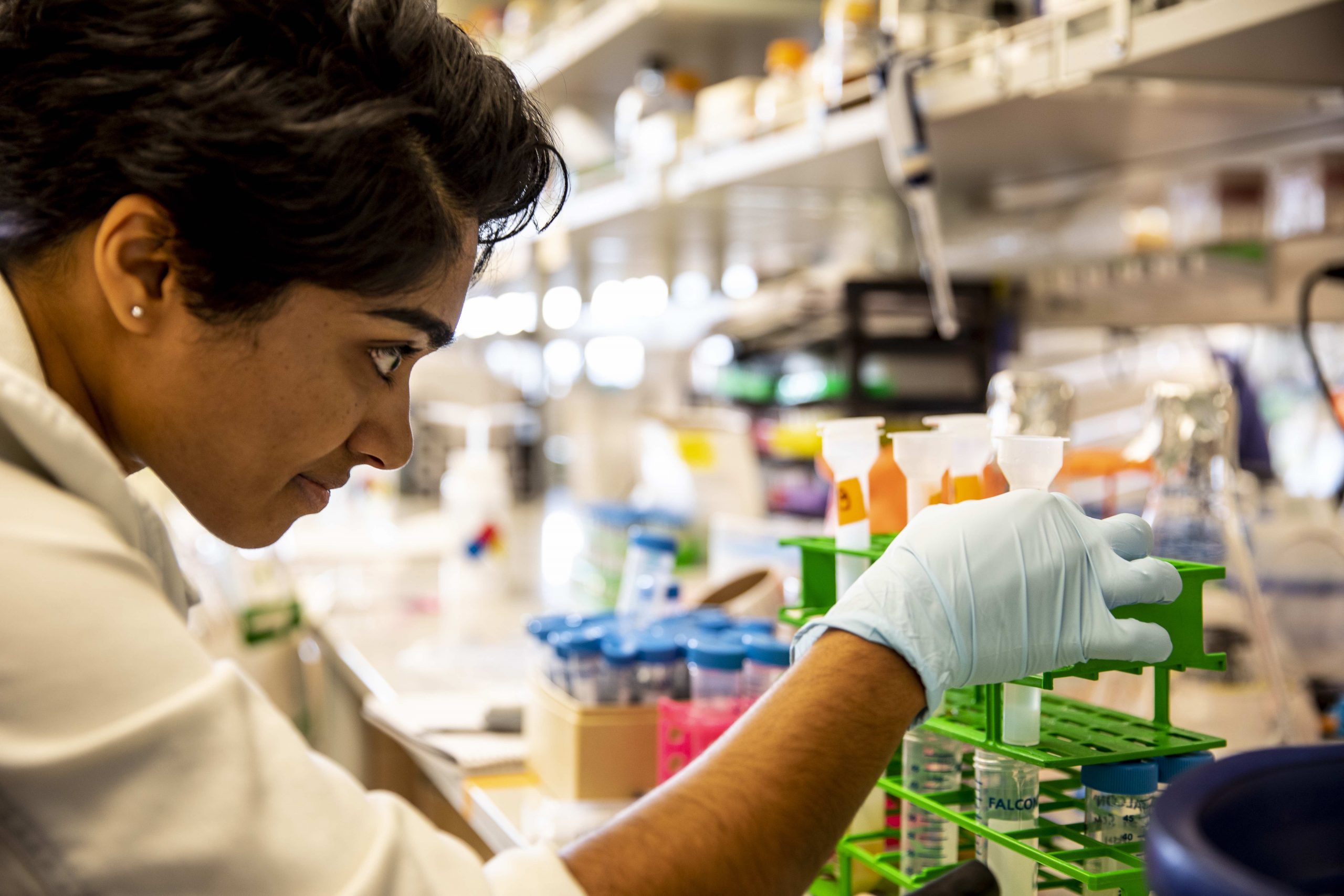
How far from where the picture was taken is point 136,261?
73 cm

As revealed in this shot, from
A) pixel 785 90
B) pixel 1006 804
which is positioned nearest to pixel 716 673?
pixel 1006 804

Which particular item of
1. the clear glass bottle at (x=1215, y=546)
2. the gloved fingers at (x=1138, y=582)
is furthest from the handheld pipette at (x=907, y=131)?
the gloved fingers at (x=1138, y=582)

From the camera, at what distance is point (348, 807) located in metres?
0.65

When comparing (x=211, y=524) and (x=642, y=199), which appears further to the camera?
(x=642, y=199)

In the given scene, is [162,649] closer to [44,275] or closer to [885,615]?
[44,275]

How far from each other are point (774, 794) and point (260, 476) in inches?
17.7

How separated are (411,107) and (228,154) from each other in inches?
5.1

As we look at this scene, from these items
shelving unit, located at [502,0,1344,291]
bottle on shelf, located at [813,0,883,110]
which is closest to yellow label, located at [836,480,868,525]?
shelving unit, located at [502,0,1344,291]

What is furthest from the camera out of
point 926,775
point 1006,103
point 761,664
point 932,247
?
point 932,247

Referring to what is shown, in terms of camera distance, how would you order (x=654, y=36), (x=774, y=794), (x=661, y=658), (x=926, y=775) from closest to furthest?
1. (x=774, y=794)
2. (x=926, y=775)
3. (x=661, y=658)
4. (x=654, y=36)

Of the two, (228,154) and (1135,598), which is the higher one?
(228,154)

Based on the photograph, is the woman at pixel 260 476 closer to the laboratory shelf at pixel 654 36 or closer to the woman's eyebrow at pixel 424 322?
the woman's eyebrow at pixel 424 322

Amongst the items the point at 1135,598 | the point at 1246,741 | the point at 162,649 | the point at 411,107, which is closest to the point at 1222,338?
the point at 1246,741

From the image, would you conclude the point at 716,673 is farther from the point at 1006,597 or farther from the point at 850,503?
the point at 1006,597
